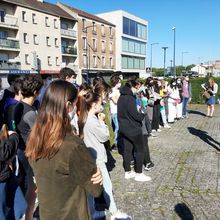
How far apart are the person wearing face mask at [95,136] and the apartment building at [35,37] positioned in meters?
29.6

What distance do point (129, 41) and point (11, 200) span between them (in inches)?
2323

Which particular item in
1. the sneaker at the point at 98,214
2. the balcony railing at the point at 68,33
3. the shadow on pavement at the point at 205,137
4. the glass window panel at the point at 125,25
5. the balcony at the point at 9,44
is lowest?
the shadow on pavement at the point at 205,137

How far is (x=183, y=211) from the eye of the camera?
3746 millimetres

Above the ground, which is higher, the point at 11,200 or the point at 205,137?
the point at 11,200

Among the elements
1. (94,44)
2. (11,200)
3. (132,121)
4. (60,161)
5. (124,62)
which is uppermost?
(94,44)

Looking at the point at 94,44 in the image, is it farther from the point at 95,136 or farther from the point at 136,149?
the point at 95,136

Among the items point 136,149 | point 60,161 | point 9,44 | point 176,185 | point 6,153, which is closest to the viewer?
point 60,161

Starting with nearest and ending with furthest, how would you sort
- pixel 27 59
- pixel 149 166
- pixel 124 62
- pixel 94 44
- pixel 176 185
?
1. pixel 176 185
2. pixel 149 166
3. pixel 27 59
4. pixel 94 44
5. pixel 124 62

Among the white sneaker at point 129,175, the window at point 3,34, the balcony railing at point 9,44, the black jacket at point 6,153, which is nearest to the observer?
the black jacket at point 6,153

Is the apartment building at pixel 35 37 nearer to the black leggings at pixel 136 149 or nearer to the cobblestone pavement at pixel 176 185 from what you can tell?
the cobblestone pavement at pixel 176 185

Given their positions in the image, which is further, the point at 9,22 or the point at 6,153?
the point at 9,22

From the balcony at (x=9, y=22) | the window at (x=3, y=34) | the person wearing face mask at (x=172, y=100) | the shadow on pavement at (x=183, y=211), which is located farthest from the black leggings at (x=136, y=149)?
the window at (x=3, y=34)

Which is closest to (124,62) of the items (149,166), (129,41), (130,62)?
(130,62)

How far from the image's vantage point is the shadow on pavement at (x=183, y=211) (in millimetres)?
3587
